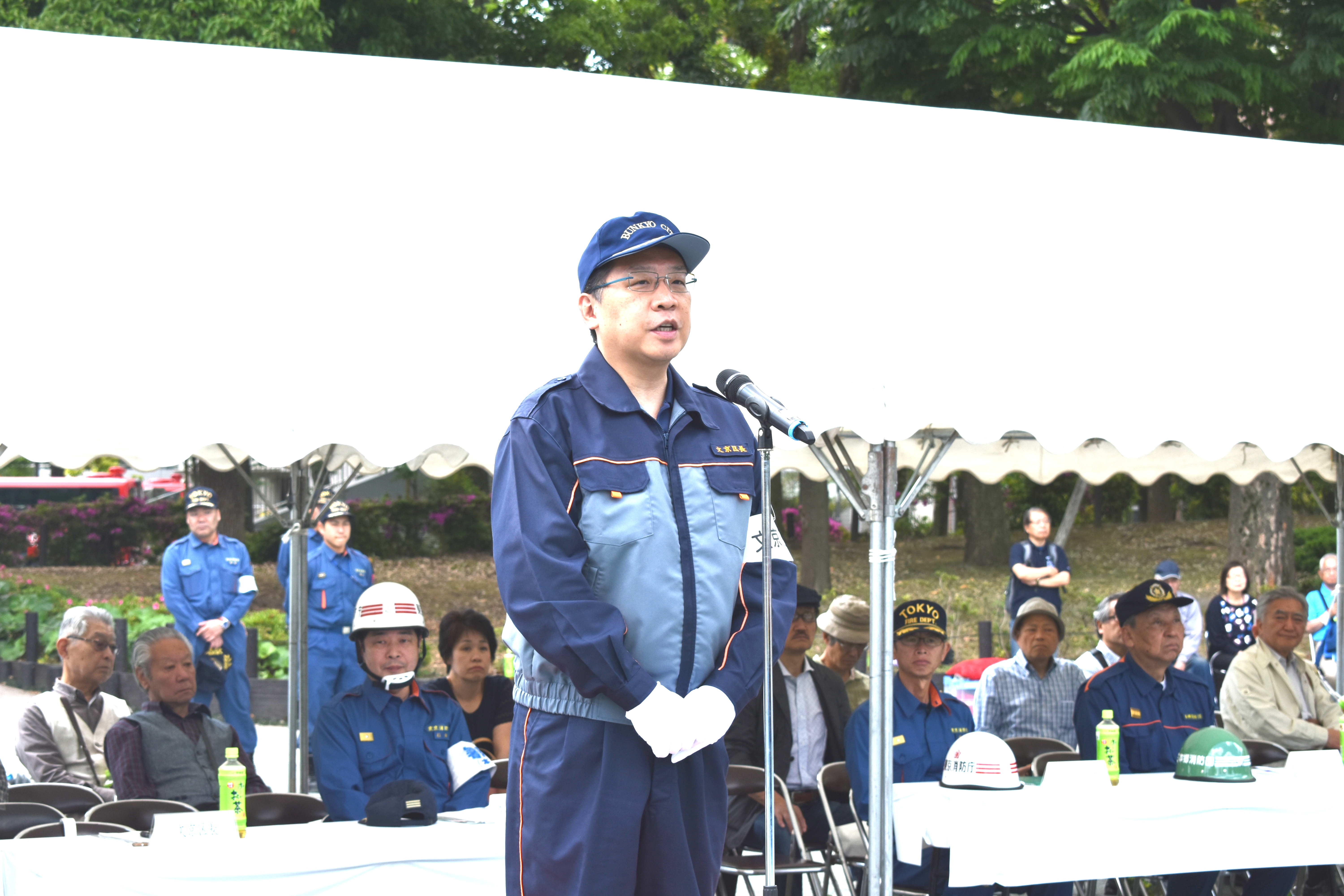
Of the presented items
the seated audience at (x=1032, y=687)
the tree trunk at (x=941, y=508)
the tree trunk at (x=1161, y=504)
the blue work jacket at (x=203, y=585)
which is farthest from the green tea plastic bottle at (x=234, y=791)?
the tree trunk at (x=1161, y=504)

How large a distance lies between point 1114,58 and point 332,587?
7.90 meters

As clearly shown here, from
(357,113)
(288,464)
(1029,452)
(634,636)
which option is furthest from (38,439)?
(1029,452)

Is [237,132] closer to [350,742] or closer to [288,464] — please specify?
[288,464]

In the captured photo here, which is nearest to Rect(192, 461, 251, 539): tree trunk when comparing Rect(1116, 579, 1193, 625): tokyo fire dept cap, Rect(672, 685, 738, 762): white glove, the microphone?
Rect(1116, 579, 1193, 625): tokyo fire dept cap

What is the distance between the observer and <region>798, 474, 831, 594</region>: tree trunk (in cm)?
1775

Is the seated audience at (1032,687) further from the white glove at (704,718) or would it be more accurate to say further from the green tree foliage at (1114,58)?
the green tree foliage at (1114,58)

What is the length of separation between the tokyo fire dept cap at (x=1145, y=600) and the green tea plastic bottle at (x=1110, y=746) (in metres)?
0.93

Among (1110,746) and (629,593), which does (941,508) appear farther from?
(629,593)

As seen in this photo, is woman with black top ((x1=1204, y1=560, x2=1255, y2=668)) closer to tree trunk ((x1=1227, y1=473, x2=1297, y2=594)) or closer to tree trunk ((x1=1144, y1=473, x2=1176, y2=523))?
tree trunk ((x1=1227, y1=473, x2=1297, y2=594))

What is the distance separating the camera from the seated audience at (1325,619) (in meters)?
8.67

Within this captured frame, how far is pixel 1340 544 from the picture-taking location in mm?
7098

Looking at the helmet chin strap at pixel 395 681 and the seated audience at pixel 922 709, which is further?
the seated audience at pixel 922 709

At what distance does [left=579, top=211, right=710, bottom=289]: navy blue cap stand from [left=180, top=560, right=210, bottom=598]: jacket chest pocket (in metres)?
7.38

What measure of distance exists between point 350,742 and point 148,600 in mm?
12468
